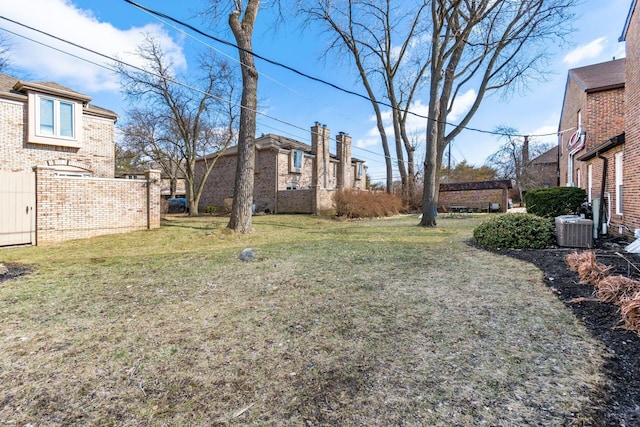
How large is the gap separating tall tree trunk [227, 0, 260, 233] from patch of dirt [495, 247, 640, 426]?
7.93 metres

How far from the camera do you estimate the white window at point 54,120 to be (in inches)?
467

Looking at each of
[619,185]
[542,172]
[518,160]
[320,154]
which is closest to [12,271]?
[619,185]

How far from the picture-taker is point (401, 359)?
8.02ft

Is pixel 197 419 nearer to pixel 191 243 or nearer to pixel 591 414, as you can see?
pixel 591 414

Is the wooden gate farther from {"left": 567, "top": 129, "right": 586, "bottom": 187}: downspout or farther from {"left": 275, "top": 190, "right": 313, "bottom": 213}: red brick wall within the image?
{"left": 567, "top": 129, "right": 586, "bottom": 187}: downspout

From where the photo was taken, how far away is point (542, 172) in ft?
108

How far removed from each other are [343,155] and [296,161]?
15.9 feet

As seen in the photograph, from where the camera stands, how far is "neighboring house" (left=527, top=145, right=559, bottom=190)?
105 feet

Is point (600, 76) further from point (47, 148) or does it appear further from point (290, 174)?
point (47, 148)

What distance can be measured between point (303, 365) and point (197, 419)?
2.74 ft

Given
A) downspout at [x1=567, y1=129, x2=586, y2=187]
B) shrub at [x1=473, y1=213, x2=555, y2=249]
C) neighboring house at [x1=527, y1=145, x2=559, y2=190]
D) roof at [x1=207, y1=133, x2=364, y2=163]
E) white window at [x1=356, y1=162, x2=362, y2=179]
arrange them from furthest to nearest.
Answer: neighboring house at [x1=527, y1=145, x2=559, y2=190] → white window at [x1=356, y1=162, x2=362, y2=179] → roof at [x1=207, y1=133, x2=364, y2=163] → downspout at [x1=567, y1=129, x2=586, y2=187] → shrub at [x1=473, y1=213, x2=555, y2=249]

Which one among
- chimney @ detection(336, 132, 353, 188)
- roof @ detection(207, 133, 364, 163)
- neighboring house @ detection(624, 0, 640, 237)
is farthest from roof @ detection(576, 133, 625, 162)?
chimney @ detection(336, 132, 353, 188)

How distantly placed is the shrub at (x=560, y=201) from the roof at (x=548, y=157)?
28.3m

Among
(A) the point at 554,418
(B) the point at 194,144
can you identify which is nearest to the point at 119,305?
(A) the point at 554,418
